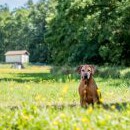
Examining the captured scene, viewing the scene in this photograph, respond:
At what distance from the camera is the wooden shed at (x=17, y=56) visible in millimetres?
146875

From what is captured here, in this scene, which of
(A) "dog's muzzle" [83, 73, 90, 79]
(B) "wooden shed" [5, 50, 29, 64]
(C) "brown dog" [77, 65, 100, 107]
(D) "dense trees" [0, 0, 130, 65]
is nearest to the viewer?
(C) "brown dog" [77, 65, 100, 107]

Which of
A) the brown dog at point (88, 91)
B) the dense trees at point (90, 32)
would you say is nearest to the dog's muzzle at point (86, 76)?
the brown dog at point (88, 91)

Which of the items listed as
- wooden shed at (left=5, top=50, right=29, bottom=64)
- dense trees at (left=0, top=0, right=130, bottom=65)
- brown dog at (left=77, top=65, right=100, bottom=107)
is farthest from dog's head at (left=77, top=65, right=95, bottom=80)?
wooden shed at (left=5, top=50, right=29, bottom=64)

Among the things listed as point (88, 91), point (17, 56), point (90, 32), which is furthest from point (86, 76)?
point (17, 56)

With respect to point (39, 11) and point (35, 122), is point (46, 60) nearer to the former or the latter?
point (39, 11)

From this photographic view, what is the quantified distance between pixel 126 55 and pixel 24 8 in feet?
462

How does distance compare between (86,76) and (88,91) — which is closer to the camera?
(88,91)

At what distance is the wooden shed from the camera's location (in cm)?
14688

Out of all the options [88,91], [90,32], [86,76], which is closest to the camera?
[88,91]

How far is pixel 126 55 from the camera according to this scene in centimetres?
4888

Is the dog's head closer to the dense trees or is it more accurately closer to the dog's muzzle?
the dog's muzzle

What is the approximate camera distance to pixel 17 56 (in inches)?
6161

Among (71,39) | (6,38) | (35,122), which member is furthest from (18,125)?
(6,38)

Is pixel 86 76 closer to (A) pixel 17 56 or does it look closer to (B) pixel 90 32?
(B) pixel 90 32
